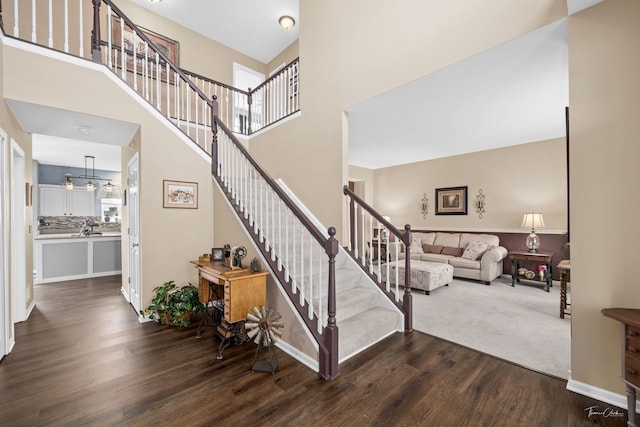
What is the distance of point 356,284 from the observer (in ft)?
11.2

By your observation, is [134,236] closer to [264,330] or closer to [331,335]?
[264,330]

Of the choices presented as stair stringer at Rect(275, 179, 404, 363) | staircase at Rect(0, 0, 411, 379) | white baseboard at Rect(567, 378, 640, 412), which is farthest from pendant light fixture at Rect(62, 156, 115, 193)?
white baseboard at Rect(567, 378, 640, 412)

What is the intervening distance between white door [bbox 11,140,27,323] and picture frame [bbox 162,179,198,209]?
1.53 m

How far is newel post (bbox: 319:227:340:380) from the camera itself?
2184 millimetres

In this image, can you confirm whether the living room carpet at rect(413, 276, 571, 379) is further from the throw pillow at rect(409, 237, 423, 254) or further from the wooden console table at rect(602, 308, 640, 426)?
the throw pillow at rect(409, 237, 423, 254)

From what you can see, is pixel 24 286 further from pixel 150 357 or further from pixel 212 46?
pixel 212 46

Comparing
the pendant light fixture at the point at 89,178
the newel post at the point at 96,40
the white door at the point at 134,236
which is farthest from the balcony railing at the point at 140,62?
the pendant light fixture at the point at 89,178

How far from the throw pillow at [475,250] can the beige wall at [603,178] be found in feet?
12.5

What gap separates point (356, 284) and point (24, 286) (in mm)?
4316

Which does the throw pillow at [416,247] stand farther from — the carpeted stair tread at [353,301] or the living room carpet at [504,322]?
the carpeted stair tread at [353,301]

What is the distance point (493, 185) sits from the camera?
6086 millimetres

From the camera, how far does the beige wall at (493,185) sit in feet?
17.5

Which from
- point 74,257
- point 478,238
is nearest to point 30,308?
point 74,257

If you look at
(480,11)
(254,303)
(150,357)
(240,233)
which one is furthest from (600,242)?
(150,357)
